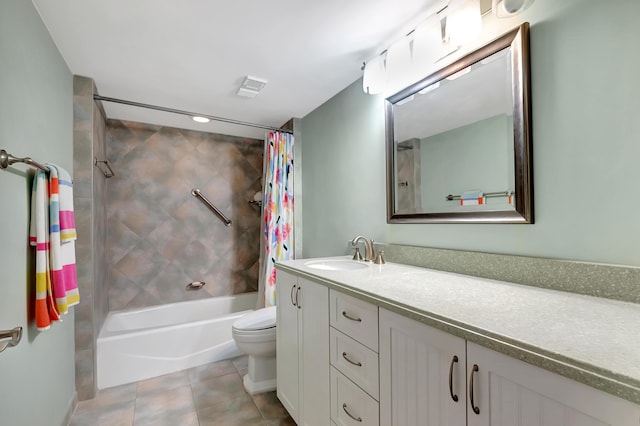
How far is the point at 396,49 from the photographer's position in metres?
1.53

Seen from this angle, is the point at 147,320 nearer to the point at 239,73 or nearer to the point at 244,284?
the point at 244,284

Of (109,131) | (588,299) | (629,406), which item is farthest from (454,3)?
(109,131)

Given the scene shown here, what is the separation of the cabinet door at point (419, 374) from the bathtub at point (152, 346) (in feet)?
6.21

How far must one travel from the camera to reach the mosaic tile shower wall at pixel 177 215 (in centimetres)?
282

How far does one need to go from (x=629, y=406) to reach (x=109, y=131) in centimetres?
360

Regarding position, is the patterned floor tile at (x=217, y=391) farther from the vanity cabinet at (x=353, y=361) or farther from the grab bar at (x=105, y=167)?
the grab bar at (x=105, y=167)

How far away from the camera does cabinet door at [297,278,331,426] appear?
1.33 metres

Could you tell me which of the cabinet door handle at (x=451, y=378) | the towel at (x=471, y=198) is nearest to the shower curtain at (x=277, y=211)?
the towel at (x=471, y=198)

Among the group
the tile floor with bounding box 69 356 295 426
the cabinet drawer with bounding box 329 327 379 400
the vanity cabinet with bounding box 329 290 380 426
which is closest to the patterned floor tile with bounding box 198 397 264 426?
the tile floor with bounding box 69 356 295 426

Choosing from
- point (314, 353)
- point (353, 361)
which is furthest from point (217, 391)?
point (353, 361)

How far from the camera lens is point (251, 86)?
2111mm

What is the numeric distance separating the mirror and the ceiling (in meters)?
0.37

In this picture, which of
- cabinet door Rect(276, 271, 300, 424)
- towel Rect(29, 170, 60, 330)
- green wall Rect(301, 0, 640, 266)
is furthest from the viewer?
cabinet door Rect(276, 271, 300, 424)

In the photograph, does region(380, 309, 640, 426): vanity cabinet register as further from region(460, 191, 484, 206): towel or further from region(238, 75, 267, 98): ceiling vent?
region(238, 75, 267, 98): ceiling vent
